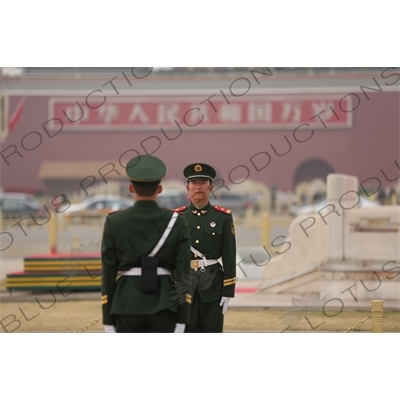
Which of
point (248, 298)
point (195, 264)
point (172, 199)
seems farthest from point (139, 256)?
point (172, 199)

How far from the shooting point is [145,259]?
2670 mm

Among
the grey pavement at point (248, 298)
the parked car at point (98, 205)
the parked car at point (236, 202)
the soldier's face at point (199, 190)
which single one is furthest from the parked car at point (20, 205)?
the soldier's face at point (199, 190)

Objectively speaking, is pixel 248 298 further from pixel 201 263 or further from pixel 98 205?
pixel 98 205

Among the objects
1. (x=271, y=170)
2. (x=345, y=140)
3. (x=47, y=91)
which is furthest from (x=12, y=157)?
→ (x=345, y=140)

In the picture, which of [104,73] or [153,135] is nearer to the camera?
[104,73]

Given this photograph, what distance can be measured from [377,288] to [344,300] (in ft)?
0.92

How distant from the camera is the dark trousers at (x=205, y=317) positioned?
134 inches

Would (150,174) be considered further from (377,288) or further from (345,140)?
(345,140)

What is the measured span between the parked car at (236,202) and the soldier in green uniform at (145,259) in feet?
37.3

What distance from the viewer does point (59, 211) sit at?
1225cm

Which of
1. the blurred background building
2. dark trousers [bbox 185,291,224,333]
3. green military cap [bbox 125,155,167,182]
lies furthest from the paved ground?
the blurred background building

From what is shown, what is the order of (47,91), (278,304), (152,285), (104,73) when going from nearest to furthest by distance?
(152,285), (278,304), (104,73), (47,91)

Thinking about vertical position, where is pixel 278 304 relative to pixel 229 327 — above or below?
above

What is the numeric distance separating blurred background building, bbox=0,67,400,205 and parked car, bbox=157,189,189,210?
0.71m
